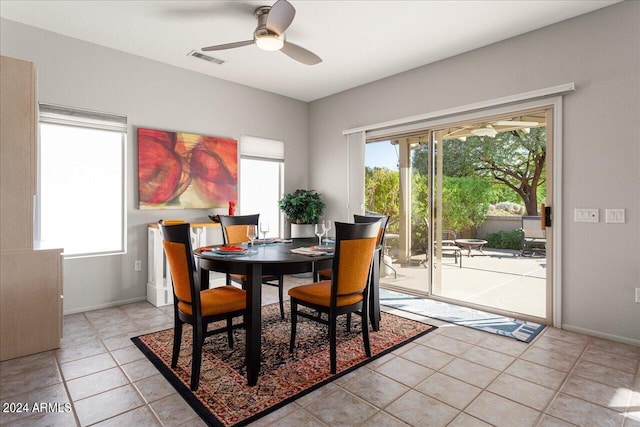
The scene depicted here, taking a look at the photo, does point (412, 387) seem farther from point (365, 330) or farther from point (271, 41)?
point (271, 41)

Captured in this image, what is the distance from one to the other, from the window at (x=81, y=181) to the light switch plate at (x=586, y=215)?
469cm

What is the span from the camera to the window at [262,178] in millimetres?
5055

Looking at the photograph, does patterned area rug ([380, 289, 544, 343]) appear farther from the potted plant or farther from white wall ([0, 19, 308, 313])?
white wall ([0, 19, 308, 313])

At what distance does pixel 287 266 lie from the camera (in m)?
2.31

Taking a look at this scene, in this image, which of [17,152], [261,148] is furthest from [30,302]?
[261,148]

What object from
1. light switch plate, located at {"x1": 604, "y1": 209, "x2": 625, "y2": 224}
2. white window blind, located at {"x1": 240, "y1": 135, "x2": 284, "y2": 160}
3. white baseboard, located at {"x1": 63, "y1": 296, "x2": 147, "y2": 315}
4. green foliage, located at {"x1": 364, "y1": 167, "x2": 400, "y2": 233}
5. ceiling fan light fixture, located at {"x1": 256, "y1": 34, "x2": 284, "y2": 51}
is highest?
ceiling fan light fixture, located at {"x1": 256, "y1": 34, "x2": 284, "y2": 51}

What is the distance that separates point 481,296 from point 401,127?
7.72ft

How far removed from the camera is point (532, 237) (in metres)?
3.97

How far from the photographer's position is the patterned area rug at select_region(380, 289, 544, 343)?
3102 millimetres

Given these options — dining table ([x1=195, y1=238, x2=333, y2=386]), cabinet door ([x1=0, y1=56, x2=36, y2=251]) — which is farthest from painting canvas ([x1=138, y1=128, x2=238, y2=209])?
dining table ([x1=195, y1=238, x2=333, y2=386])

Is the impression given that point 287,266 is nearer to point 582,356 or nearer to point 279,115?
point 582,356

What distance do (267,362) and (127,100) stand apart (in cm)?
332

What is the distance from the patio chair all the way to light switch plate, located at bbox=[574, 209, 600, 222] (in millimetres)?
609

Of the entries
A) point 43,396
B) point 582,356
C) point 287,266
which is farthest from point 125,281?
point 582,356
